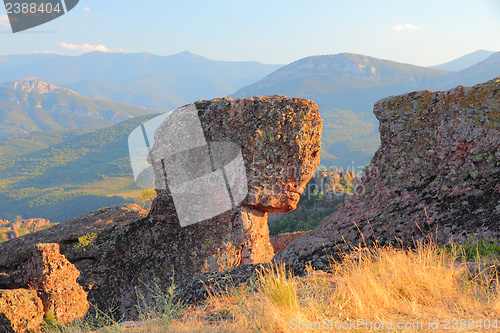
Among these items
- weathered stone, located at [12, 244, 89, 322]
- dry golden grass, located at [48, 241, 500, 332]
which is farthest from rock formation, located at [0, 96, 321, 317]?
dry golden grass, located at [48, 241, 500, 332]

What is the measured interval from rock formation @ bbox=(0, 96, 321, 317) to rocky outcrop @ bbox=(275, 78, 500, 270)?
6.77ft

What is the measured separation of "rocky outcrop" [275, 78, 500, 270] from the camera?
796 cm

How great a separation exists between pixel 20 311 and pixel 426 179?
11006 millimetres

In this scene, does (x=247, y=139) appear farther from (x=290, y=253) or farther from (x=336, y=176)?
(x=336, y=176)

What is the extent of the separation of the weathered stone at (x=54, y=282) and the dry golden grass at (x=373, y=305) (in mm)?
7024

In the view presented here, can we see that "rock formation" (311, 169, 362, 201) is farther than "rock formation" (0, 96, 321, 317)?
Yes

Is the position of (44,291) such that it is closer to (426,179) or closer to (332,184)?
(426,179)

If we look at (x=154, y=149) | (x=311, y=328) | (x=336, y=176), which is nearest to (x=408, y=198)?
(x=311, y=328)

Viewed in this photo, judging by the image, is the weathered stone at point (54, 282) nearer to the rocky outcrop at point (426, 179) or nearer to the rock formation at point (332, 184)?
the rocky outcrop at point (426, 179)

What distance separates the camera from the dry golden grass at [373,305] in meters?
4.37

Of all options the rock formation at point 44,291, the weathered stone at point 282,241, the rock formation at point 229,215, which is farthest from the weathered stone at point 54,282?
the weathered stone at point 282,241

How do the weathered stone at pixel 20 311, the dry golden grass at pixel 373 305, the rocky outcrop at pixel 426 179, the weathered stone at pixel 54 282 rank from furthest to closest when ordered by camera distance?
the weathered stone at pixel 54 282, the weathered stone at pixel 20 311, the rocky outcrop at pixel 426 179, the dry golden grass at pixel 373 305

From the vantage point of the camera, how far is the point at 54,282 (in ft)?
36.0

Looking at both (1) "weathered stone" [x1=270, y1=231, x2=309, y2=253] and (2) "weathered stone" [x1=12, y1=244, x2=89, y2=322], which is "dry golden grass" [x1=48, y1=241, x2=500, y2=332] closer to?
(2) "weathered stone" [x1=12, y1=244, x2=89, y2=322]
